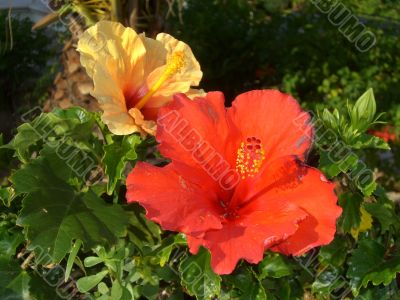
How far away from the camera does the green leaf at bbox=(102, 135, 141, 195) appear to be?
35.6 inches

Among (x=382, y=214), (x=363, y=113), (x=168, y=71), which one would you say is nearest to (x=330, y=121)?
(x=363, y=113)

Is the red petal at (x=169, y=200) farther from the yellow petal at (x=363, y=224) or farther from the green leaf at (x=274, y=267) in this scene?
the yellow petal at (x=363, y=224)

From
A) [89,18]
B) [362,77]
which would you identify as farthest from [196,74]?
A: [362,77]

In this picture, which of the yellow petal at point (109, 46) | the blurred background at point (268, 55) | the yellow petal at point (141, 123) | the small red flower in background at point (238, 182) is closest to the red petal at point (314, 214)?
the small red flower in background at point (238, 182)

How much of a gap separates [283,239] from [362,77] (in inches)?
101

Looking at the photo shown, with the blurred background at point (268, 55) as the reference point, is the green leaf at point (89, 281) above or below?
above

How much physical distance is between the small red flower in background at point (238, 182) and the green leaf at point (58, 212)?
9cm

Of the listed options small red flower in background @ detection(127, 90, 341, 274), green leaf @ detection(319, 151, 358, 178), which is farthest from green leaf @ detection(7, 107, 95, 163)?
green leaf @ detection(319, 151, 358, 178)

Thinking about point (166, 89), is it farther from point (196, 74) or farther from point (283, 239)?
point (283, 239)

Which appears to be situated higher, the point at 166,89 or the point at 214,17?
the point at 166,89

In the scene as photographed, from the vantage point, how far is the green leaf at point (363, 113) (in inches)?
39.8

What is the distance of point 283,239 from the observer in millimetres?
821

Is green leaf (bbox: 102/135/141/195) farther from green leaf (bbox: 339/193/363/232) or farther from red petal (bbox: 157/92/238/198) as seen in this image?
green leaf (bbox: 339/193/363/232)

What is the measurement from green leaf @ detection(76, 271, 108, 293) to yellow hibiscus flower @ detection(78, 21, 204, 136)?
22 cm
